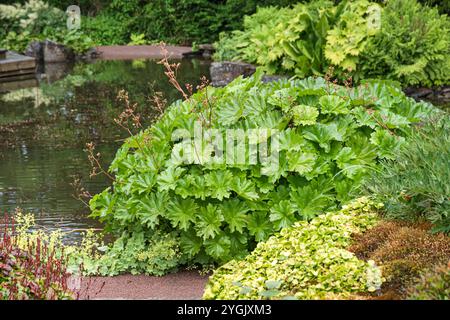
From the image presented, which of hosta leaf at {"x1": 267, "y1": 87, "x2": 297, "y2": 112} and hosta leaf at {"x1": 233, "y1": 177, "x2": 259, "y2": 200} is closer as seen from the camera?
hosta leaf at {"x1": 233, "y1": 177, "x2": 259, "y2": 200}

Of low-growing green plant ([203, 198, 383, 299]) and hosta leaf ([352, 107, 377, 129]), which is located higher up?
hosta leaf ([352, 107, 377, 129])

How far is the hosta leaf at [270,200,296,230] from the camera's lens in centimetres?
529

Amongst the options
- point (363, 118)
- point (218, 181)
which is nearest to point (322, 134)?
point (363, 118)

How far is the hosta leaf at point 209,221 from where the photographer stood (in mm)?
5184

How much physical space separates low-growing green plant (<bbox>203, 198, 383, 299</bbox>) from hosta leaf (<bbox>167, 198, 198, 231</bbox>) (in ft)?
1.69

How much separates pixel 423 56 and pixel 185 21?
49.7 ft

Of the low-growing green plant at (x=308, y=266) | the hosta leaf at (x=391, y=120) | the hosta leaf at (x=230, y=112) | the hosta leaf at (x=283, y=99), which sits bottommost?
the low-growing green plant at (x=308, y=266)

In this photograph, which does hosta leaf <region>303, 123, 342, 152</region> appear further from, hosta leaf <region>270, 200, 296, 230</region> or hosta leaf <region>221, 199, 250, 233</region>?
hosta leaf <region>221, 199, 250, 233</region>

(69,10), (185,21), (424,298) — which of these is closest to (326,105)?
(424,298)

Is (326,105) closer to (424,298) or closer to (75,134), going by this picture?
(424,298)

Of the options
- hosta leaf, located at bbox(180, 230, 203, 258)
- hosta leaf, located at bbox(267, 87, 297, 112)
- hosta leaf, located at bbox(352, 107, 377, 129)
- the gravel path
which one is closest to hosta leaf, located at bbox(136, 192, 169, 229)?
hosta leaf, located at bbox(180, 230, 203, 258)

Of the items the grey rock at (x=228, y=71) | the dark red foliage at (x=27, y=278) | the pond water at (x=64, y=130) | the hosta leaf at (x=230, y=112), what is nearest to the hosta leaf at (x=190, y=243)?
the hosta leaf at (x=230, y=112)

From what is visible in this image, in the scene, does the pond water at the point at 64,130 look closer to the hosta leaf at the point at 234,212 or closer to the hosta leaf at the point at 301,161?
the hosta leaf at the point at 234,212

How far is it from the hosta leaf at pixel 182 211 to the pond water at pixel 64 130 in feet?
5.08
